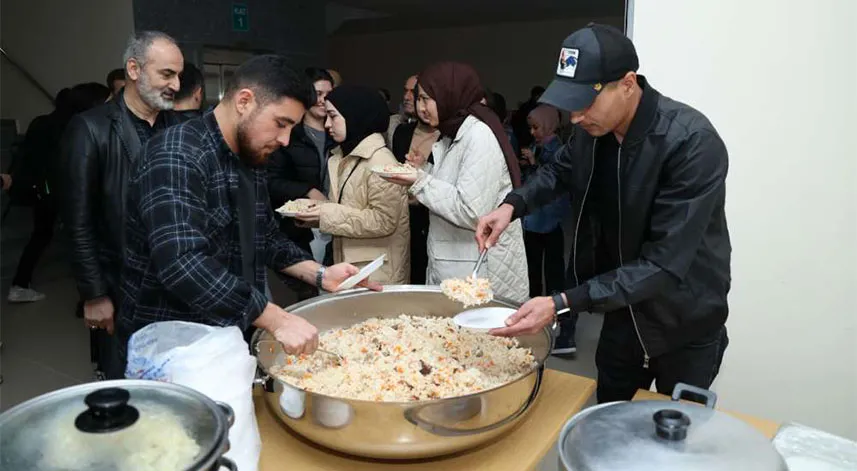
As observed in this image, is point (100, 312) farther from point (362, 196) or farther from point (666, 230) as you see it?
point (666, 230)

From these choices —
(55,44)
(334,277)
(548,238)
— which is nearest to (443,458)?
(334,277)

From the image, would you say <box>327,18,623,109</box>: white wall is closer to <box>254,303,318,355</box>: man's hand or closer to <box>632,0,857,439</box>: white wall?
<box>632,0,857,439</box>: white wall

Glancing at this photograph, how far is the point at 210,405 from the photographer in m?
0.82

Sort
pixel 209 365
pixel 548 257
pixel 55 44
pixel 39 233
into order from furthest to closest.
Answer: pixel 55 44 → pixel 39 233 → pixel 548 257 → pixel 209 365

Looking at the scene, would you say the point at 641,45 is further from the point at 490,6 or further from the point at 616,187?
the point at 490,6

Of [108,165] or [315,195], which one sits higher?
[108,165]

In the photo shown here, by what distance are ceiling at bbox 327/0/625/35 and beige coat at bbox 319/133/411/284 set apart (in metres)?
6.48

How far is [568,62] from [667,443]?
3.05 feet

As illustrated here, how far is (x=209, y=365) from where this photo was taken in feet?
3.49

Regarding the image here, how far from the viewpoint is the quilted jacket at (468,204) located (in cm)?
217

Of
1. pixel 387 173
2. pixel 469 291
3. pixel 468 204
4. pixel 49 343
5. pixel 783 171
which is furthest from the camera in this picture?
pixel 49 343

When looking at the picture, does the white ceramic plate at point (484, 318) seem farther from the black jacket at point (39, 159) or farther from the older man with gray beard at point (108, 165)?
the black jacket at point (39, 159)

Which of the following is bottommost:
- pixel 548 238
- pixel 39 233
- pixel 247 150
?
pixel 39 233

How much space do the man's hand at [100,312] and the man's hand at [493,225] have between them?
52.4 inches
